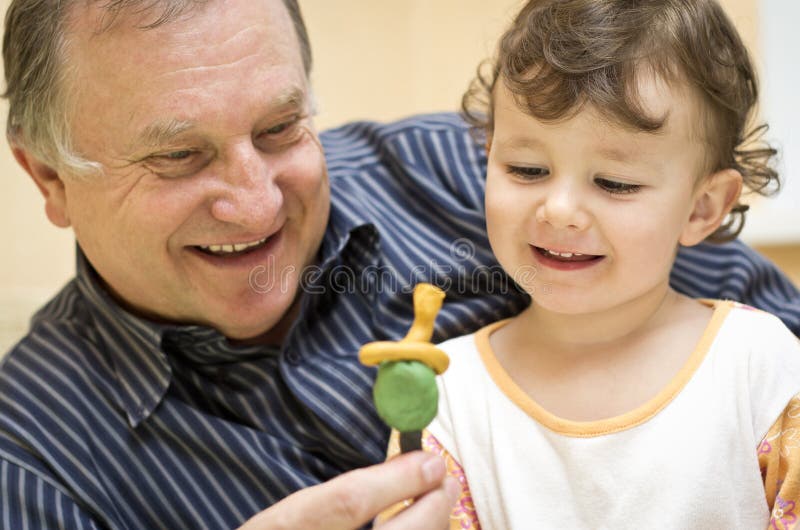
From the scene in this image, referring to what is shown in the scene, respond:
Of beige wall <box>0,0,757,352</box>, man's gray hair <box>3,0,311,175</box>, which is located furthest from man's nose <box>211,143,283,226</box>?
beige wall <box>0,0,757,352</box>

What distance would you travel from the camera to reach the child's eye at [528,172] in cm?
119

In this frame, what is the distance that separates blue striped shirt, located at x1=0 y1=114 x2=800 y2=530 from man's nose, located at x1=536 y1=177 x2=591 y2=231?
40 cm

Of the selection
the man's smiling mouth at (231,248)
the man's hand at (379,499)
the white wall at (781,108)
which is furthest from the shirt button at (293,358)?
the white wall at (781,108)

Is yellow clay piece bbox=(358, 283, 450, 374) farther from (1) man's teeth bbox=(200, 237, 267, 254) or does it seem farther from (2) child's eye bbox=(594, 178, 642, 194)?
(1) man's teeth bbox=(200, 237, 267, 254)

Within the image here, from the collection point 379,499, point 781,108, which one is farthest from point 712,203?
point 781,108

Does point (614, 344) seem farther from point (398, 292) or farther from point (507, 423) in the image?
point (398, 292)

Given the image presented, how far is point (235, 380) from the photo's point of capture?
1.51 metres

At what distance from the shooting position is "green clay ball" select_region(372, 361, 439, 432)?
96cm

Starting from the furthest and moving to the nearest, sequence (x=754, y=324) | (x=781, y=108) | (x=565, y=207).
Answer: (x=781, y=108), (x=754, y=324), (x=565, y=207)

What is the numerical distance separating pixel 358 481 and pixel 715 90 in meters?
0.69

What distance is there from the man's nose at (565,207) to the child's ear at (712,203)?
20 cm

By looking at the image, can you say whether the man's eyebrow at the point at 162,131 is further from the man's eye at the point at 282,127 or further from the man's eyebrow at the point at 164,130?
the man's eye at the point at 282,127

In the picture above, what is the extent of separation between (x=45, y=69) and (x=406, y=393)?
2.71ft

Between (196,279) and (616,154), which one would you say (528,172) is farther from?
(196,279)
